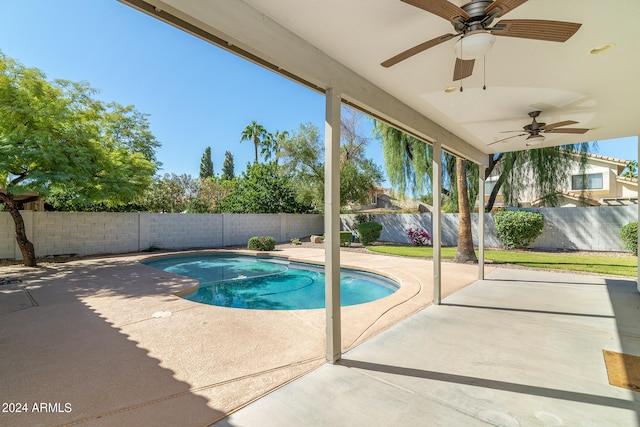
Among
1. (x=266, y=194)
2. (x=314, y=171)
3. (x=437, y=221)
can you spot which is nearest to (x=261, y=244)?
(x=266, y=194)

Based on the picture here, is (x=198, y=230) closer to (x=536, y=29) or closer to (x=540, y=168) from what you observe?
(x=536, y=29)

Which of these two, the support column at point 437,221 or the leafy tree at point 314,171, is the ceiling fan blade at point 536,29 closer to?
the support column at point 437,221

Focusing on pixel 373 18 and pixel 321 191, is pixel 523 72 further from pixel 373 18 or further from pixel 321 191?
pixel 321 191

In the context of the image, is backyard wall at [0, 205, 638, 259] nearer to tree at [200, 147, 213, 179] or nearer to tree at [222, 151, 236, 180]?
tree at [200, 147, 213, 179]

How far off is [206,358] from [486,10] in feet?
12.5

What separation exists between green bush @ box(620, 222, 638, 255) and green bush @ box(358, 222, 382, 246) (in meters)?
8.38

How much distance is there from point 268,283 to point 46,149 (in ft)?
22.1

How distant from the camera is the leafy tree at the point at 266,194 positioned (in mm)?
17266

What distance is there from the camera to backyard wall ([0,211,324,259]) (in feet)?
32.5

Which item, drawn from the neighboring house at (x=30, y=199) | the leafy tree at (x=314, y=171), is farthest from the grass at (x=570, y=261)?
the neighboring house at (x=30, y=199)

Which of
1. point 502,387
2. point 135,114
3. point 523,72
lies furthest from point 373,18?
point 135,114

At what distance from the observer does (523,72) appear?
3447mm

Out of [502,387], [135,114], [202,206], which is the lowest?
[502,387]

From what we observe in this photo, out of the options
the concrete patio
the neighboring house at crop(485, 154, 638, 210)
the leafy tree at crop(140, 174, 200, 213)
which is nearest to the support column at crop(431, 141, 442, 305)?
the concrete patio
